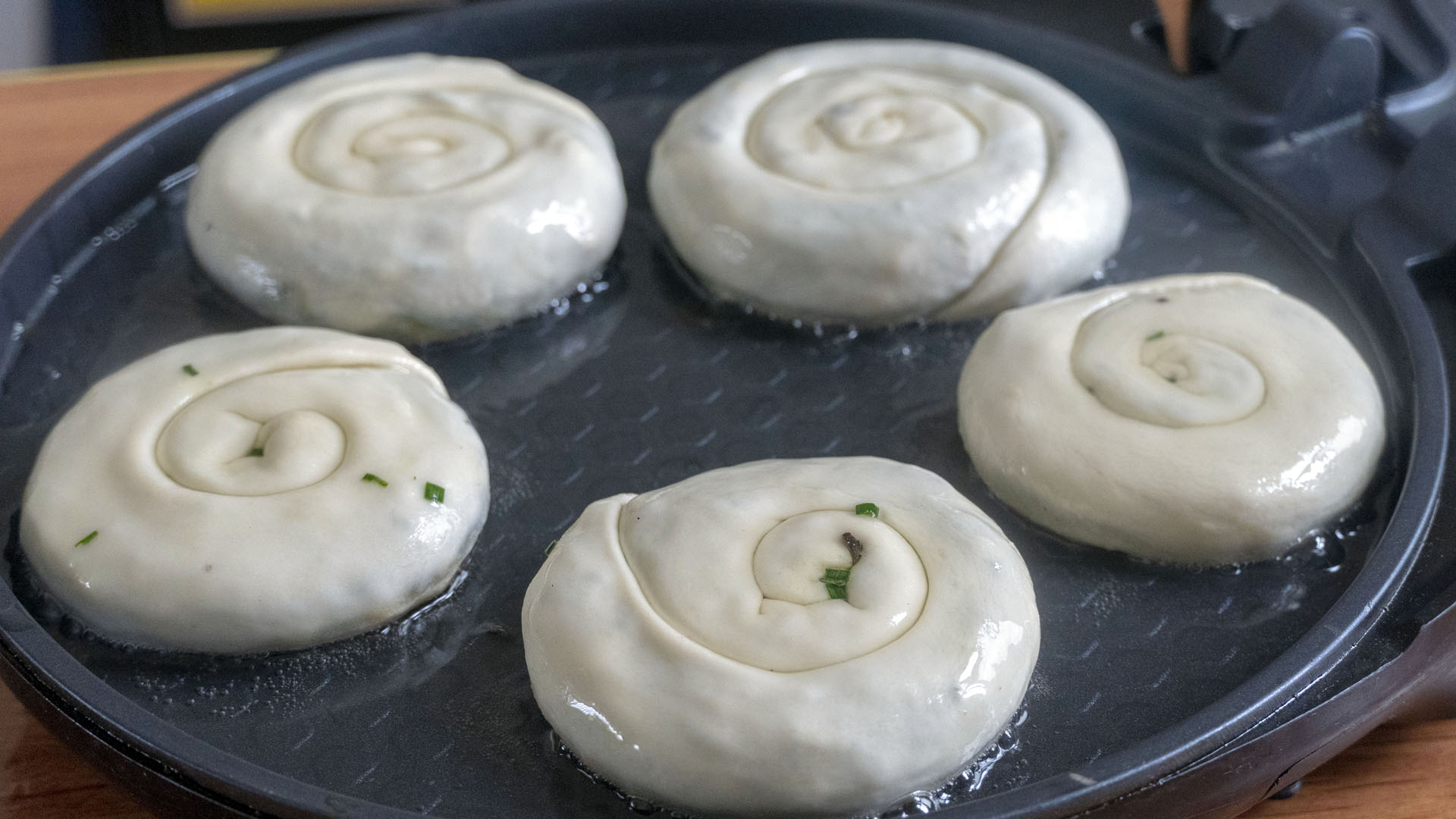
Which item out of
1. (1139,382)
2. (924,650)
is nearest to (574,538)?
(924,650)

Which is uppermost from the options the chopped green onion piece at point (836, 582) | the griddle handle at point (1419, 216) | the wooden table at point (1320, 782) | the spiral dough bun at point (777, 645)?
the griddle handle at point (1419, 216)

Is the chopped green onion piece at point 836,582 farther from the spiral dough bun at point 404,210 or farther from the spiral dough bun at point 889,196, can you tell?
the spiral dough bun at point 404,210

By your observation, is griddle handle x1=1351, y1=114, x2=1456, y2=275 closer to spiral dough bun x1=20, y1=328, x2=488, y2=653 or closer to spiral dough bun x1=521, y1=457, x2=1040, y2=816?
spiral dough bun x1=521, y1=457, x2=1040, y2=816

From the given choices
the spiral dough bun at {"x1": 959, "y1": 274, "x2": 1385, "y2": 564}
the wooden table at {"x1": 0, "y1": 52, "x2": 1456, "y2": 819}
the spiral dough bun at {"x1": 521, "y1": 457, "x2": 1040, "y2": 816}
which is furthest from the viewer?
the spiral dough bun at {"x1": 959, "y1": 274, "x2": 1385, "y2": 564}

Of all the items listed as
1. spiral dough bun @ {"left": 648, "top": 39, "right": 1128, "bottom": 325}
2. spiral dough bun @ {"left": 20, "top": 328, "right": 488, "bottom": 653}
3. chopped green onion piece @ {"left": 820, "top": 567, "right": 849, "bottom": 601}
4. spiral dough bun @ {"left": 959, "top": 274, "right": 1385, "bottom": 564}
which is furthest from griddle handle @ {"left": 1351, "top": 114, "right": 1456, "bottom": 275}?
spiral dough bun @ {"left": 20, "top": 328, "right": 488, "bottom": 653}

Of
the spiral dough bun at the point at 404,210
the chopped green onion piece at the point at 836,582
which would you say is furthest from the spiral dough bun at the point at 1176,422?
the spiral dough bun at the point at 404,210

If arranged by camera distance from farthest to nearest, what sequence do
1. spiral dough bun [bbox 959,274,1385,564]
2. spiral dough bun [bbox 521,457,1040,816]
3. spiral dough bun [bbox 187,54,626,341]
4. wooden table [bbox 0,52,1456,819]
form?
spiral dough bun [bbox 187,54,626,341]
spiral dough bun [bbox 959,274,1385,564]
wooden table [bbox 0,52,1456,819]
spiral dough bun [bbox 521,457,1040,816]
